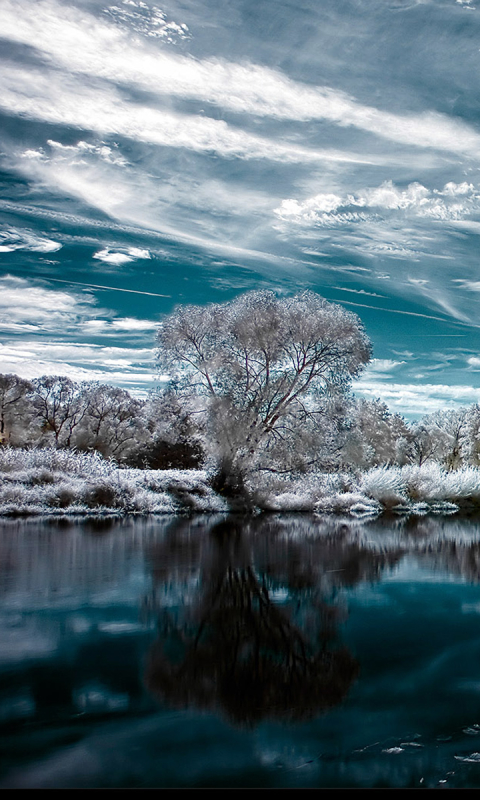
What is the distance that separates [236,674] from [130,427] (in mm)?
41520

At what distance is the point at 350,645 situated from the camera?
4.77 metres

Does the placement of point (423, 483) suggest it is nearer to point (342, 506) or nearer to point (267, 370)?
point (342, 506)

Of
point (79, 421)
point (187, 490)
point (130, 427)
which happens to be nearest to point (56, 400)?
point (79, 421)

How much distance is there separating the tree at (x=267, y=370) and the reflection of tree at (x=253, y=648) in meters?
12.7

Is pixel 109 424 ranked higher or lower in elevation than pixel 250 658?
higher

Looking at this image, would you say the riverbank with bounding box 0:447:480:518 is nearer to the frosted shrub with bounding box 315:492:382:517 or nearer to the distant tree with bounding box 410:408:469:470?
the frosted shrub with bounding box 315:492:382:517

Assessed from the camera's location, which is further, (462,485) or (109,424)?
(109,424)

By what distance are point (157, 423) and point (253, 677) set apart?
63.2ft

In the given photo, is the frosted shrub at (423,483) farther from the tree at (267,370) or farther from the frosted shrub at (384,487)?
the tree at (267,370)

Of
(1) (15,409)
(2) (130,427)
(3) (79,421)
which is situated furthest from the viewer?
(2) (130,427)

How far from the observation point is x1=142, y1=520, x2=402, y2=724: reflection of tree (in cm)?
362

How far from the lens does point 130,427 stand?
147 feet

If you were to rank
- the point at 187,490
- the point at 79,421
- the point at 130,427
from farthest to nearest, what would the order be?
the point at 130,427 → the point at 79,421 → the point at 187,490

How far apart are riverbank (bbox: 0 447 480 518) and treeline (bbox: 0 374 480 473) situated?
5.58 feet
